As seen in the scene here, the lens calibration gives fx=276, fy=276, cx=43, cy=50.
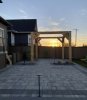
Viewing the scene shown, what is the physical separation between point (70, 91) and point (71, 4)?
14.4 m

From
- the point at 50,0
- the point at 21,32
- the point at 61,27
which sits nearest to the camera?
the point at 50,0

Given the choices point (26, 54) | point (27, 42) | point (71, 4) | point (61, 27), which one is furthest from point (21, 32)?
point (71, 4)

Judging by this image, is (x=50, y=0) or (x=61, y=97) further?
(x=50, y=0)

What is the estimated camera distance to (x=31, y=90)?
11.2 meters

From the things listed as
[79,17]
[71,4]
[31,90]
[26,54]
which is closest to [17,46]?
[26,54]

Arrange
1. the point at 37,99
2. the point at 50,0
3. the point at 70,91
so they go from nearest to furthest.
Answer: the point at 37,99, the point at 70,91, the point at 50,0

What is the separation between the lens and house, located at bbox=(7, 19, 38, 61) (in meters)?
34.7

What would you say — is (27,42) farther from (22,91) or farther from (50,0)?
(22,91)

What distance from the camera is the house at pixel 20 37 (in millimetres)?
34719

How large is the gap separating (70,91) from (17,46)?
25404 mm

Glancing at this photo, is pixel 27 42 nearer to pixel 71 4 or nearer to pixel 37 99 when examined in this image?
pixel 71 4

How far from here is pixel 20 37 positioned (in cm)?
3809

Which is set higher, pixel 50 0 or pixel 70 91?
pixel 50 0

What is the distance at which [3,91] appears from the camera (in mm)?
10992
